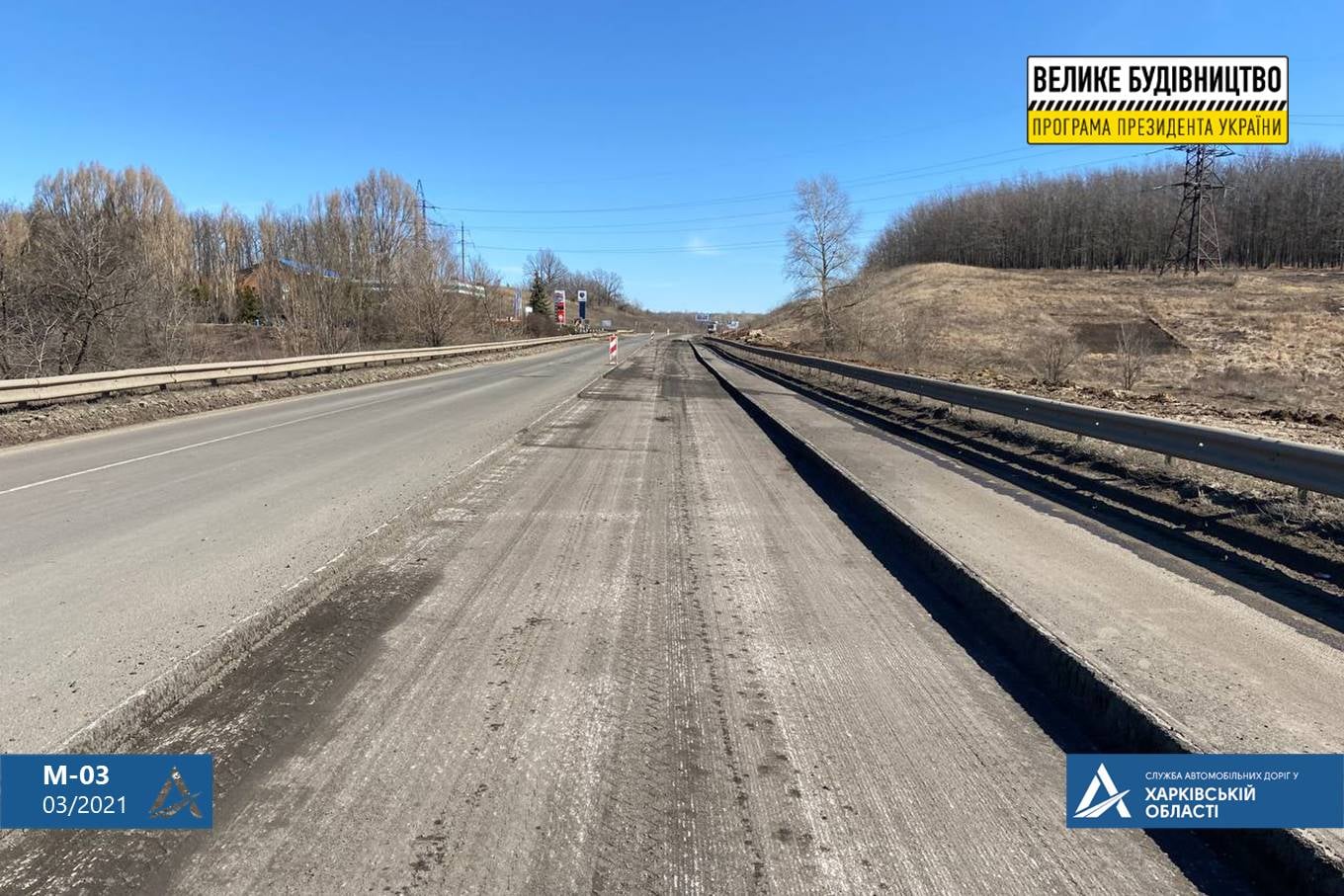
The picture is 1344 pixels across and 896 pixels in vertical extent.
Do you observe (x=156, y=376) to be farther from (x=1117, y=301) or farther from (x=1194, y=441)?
(x=1117, y=301)

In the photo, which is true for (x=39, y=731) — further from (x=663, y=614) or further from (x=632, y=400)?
(x=632, y=400)

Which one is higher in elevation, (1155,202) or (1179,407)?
(1155,202)

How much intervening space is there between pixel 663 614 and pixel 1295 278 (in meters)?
85.8

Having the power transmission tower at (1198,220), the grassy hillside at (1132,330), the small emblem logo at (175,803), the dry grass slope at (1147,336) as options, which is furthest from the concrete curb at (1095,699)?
the power transmission tower at (1198,220)

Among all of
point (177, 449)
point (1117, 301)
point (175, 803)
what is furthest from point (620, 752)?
point (1117, 301)

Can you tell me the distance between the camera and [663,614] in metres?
4.48

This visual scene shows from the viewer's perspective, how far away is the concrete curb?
89.0 inches

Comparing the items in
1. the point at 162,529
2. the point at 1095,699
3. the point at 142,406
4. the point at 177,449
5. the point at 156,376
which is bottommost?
the point at 1095,699

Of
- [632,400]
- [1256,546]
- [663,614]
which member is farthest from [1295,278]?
[663,614]

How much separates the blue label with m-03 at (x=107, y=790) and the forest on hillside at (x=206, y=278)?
23157 mm

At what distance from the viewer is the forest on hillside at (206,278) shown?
2208 centimetres

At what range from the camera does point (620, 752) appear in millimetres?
2928

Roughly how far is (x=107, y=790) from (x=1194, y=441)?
8.66 metres

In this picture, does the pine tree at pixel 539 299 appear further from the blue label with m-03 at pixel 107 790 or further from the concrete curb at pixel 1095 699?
the blue label with m-03 at pixel 107 790
